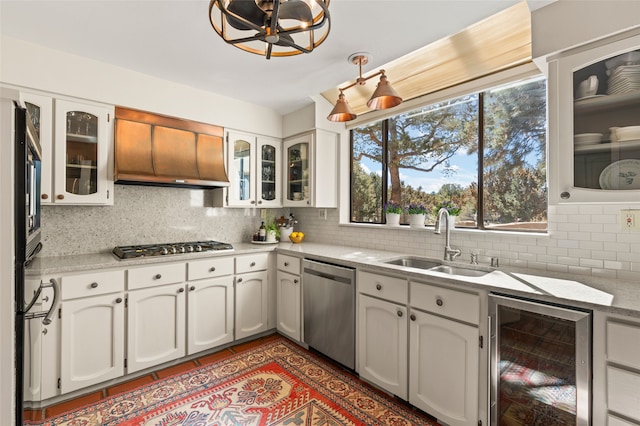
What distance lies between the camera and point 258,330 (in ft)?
10.3

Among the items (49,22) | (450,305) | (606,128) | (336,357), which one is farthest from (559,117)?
(49,22)

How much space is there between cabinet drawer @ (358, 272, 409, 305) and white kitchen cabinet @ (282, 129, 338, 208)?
1.25 metres

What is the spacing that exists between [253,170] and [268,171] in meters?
0.24

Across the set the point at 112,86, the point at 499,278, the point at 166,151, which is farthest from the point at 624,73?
the point at 112,86

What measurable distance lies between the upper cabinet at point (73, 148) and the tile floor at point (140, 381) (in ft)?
4.73

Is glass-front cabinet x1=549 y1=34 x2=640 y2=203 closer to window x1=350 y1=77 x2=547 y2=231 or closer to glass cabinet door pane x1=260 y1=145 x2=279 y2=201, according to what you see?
window x1=350 y1=77 x2=547 y2=231

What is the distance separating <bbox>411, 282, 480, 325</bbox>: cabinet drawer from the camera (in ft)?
Answer: 5.72

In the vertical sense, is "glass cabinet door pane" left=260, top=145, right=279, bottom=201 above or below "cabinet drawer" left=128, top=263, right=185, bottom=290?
above

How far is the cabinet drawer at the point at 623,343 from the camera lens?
4.14 feet

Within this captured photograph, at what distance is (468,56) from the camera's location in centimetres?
237

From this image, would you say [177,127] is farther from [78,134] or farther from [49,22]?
[49,22]

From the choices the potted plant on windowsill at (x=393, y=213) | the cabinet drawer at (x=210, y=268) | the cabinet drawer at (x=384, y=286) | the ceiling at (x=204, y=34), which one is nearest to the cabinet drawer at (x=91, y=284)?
Result: the cabinet drawer at (x=210, y=268)

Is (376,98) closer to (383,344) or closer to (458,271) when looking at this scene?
(458,271)

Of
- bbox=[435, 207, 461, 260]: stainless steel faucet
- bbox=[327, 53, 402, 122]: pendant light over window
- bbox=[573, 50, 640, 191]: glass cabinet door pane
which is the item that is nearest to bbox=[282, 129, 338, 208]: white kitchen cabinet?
bbox=[327, 53, 402, 122]: pendant light over window
